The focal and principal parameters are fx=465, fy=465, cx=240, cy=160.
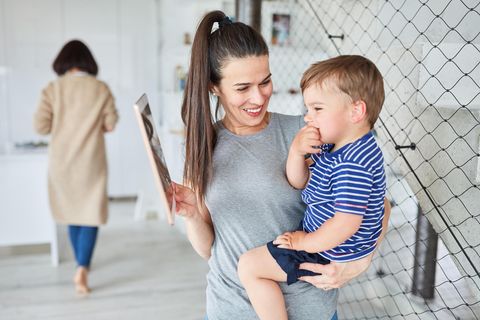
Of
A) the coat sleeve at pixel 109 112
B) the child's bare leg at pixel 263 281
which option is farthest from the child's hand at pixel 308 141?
the coat sleeve at pixel 109 112

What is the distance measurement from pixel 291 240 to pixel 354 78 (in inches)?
13.5

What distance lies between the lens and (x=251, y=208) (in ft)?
3.27

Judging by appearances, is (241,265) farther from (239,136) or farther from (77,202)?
(77,202)

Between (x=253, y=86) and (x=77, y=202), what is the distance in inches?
79.3

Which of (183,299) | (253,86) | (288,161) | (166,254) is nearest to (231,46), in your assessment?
(253,86)

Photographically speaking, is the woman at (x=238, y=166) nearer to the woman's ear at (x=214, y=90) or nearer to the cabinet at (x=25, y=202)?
the woman's ear at (x=214, y=90)

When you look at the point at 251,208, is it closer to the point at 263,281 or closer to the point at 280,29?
the point at 263,281

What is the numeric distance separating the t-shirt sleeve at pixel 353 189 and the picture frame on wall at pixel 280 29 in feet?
8.61

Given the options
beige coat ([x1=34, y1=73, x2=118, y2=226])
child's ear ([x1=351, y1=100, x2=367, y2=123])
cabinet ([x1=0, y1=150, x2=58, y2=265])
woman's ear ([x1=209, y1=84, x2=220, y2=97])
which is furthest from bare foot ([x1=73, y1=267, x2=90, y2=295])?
child's ear ([x1=351, y1=100, x2=367, y2=123])

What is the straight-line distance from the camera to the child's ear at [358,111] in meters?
0.88

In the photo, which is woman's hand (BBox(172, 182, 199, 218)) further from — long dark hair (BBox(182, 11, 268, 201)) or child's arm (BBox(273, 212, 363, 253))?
child's arm (BBox(273, 212, 363, 253))

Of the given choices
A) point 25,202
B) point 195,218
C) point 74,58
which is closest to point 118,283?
point 25,202

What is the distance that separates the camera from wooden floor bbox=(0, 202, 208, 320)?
2410 millimetres

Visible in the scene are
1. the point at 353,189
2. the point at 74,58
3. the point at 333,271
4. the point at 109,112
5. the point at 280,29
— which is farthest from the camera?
the point at 280,29
